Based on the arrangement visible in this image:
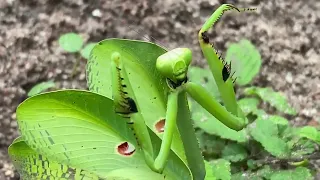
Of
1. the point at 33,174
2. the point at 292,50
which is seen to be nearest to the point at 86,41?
the point at 292,50

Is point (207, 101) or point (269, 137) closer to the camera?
point (207, 101)

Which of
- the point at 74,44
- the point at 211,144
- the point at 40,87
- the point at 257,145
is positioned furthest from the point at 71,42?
the point at 257,145

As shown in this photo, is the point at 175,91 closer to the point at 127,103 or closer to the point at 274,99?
the point at 127,103

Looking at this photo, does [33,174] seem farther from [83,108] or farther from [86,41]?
[86,41]

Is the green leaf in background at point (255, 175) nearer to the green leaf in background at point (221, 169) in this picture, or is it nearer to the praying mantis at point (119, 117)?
the green leaf in background at point (221, 169)

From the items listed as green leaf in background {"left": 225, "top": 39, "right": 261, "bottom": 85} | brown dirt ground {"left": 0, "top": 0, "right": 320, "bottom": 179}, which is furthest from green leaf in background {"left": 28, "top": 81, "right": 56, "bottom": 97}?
green leaf in background {"left": 225, "top": 39, "right": 261, "bottom": 85}

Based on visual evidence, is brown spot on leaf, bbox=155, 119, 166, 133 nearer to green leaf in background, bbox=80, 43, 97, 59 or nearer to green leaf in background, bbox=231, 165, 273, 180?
green leaf in background, bbox=231, 165, 273, 180

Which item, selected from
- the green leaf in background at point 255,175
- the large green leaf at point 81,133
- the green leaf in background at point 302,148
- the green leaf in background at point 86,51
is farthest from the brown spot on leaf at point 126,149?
the green leaf in background at point 86,51
